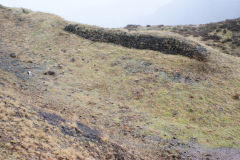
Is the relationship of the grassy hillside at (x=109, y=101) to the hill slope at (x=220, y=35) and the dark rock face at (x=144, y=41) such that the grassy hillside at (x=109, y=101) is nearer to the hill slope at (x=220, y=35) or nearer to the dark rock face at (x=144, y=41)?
the dark rock face at (x=144, y=41)

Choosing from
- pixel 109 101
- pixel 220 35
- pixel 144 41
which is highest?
pixel 220 35

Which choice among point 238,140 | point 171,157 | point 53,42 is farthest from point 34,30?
point 238,140

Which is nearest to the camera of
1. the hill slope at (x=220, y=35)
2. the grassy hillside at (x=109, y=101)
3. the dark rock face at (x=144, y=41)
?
the grassy hillside at (x=109, y=101)

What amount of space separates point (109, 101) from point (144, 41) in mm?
18363

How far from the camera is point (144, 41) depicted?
36219 millimetres

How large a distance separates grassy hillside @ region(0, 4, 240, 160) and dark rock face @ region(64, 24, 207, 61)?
1745 millimetres

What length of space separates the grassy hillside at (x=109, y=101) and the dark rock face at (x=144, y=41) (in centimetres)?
175

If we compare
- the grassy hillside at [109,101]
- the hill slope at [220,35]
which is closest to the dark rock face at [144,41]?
the grassy hillside at [109,101]

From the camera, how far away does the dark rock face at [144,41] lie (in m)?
32.5

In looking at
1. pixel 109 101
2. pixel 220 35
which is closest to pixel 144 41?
pixel 109 101

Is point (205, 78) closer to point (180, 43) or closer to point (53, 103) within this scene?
point (180, 43)

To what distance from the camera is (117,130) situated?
1698 cm

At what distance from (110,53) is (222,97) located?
18986 millimetres

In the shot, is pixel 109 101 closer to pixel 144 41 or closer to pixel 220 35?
pixel 144 41
